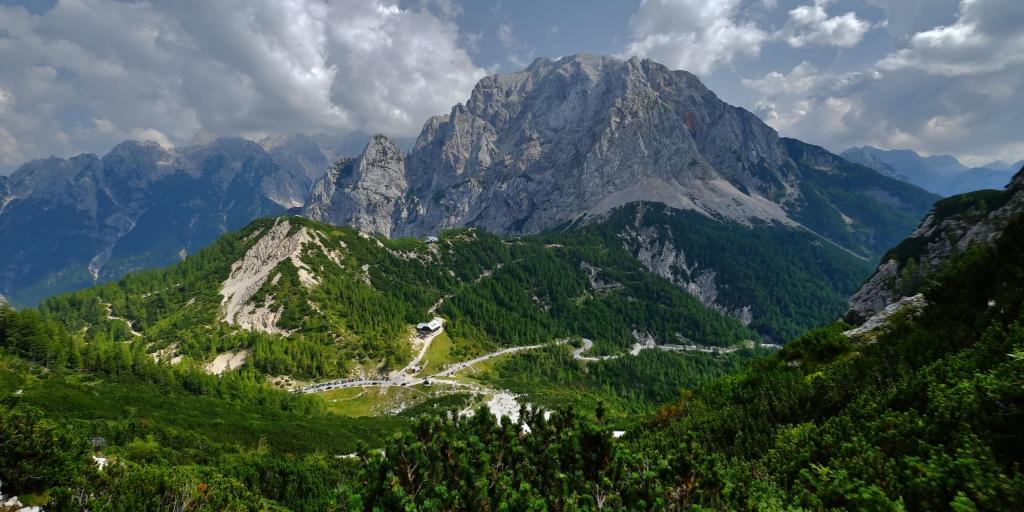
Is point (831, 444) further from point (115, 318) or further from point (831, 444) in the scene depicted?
point (115, 318)

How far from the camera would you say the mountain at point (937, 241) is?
392 ft

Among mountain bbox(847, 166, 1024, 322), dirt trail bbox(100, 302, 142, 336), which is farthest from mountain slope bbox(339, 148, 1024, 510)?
dirt trail bbox(100, 302, 142, 336)

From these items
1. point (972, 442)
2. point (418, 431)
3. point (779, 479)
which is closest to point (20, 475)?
point (418, 431)

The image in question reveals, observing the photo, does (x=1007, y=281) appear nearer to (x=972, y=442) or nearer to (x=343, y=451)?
(x=972, y=442)

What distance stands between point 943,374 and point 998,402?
1083 cm

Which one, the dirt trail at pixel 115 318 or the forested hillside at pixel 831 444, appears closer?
the forested hillside at pixel 831 444

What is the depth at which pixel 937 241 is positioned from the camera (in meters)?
140

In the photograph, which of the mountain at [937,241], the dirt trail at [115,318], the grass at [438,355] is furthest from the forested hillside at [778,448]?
the dirt trail at [115,318]

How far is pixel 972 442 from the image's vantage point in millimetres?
16250

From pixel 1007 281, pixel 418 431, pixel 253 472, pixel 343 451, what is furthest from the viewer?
pixel 343 451

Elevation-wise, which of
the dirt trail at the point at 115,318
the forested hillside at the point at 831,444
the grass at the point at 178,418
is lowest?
the forested hillside at the point at 831,444

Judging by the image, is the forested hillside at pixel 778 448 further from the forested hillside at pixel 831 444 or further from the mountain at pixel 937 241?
the mountain at pixel 937 241

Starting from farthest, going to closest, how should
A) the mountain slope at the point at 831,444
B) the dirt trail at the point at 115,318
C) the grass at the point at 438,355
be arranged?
the dirt trail at the point at 115,318
the grass at the point at 438,355
the mountain slope at the point at 831,444

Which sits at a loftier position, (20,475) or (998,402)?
(20,475)
